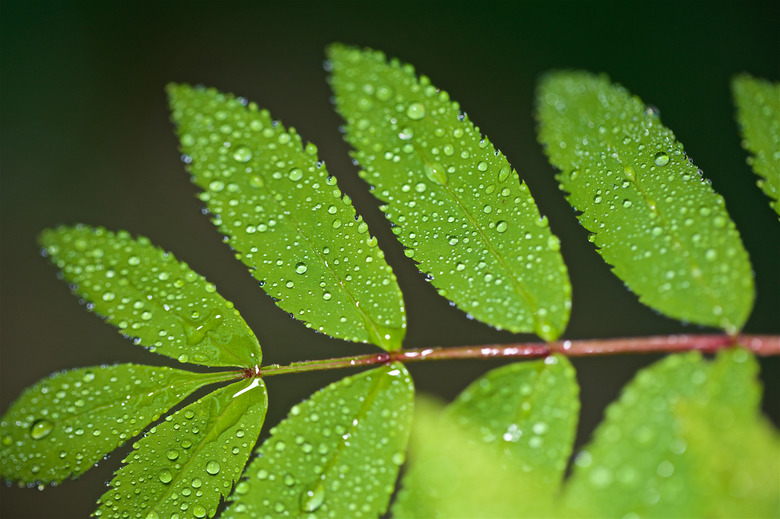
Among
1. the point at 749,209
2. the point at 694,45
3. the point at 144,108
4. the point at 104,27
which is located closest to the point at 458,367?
the point at 749,209

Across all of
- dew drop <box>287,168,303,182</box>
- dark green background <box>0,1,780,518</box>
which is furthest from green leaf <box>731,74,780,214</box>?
dark green background <box>0,1,780,518</box>

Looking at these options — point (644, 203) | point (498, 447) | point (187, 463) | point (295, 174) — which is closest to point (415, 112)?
point (295, 174)

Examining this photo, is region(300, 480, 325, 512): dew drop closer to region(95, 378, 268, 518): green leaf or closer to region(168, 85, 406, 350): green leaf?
region(95, 378, 268, 518): green leaf

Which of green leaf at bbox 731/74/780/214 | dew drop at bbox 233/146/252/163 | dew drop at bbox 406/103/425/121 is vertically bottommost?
green leaf at bbox 731/74/780/214

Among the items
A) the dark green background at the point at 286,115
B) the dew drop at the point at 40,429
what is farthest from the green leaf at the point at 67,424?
the dark green background at the point at 286,115

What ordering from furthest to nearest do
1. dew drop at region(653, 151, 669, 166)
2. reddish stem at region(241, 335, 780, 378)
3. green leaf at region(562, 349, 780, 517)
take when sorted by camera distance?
dew drop at region(653, 151, 669, 166) → reddish stem at region(241, 335, 780, 378) → green leaf at region(562, 349, 780, 517)

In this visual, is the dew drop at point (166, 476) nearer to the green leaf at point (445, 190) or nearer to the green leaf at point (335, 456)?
the green leaf at point (335, 456)

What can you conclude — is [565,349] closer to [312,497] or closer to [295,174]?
[312,497]
